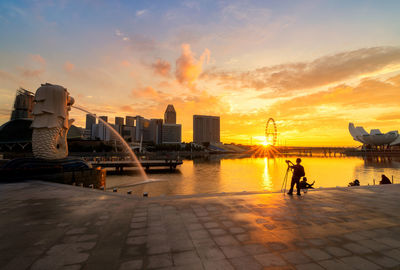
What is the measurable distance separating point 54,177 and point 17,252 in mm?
19725

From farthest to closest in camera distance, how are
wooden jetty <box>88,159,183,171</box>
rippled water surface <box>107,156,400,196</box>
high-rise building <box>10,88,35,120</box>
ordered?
high-rise building <box>10,88,35,120</box> < wooden jetty <box>88,159,183,171</box> < rippled water surface <box>107,156,400,196</box>

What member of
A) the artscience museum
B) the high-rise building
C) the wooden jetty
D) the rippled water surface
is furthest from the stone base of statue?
the artscience museum

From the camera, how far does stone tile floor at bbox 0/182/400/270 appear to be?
424 centimetres

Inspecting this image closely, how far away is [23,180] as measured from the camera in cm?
1628

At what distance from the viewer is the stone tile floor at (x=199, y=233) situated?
424 cm

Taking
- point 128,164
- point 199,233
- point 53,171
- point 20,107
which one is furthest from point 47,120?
point 20,107

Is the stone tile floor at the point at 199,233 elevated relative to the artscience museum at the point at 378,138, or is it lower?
lower

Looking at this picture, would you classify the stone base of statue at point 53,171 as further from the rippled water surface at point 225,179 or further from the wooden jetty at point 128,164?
the wooden jetty at point 128,164

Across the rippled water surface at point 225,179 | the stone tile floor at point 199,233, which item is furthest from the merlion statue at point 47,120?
the stone tile floor at point 199,233

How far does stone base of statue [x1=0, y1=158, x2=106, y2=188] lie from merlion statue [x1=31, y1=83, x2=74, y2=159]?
1.79 m

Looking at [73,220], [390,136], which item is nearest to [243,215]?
[73,220]

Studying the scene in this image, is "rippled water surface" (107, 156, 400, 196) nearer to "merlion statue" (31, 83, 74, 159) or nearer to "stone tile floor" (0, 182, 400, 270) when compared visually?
"stone tile floor" (0, 182, 400, 270)

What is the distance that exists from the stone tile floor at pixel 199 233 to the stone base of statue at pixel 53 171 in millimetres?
9092

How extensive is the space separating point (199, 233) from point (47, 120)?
87.5 ft
